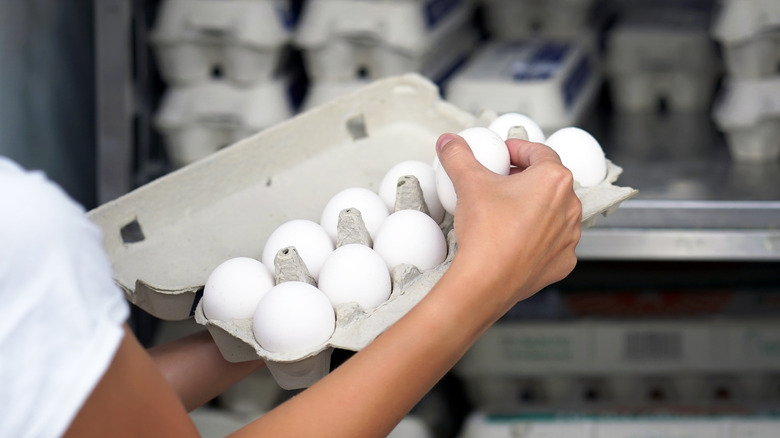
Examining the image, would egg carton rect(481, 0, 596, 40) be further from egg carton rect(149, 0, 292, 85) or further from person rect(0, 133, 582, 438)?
person rect(0, 133, 582, 438)

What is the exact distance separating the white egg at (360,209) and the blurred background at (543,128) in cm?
65

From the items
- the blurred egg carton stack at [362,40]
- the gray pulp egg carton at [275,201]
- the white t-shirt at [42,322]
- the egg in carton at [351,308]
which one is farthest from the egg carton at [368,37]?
the white t-shirt at [42,322]

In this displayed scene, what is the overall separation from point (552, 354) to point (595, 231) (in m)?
0.36

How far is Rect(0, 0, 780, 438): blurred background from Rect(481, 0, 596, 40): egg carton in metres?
0.12

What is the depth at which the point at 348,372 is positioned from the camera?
745 millimetres

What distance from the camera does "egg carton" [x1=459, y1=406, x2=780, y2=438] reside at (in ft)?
5.80

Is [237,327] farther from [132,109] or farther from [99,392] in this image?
[132,109]

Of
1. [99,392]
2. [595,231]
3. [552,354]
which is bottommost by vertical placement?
[552,354]

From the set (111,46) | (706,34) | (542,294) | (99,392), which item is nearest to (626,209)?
(542,294)

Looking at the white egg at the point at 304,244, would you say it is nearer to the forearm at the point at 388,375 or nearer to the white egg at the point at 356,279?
the white egg at the point at 356,279

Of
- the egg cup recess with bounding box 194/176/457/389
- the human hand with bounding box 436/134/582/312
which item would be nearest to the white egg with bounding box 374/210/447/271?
the egg cup recess with bounding box 194/176/457/389

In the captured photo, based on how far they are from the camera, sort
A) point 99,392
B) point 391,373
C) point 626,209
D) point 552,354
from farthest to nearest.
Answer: point 552,354, point 626,209, point 391,373, point 99,392

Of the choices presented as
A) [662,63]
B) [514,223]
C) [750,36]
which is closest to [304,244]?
[514,223]

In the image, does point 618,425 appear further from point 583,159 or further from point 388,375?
point 388,375
